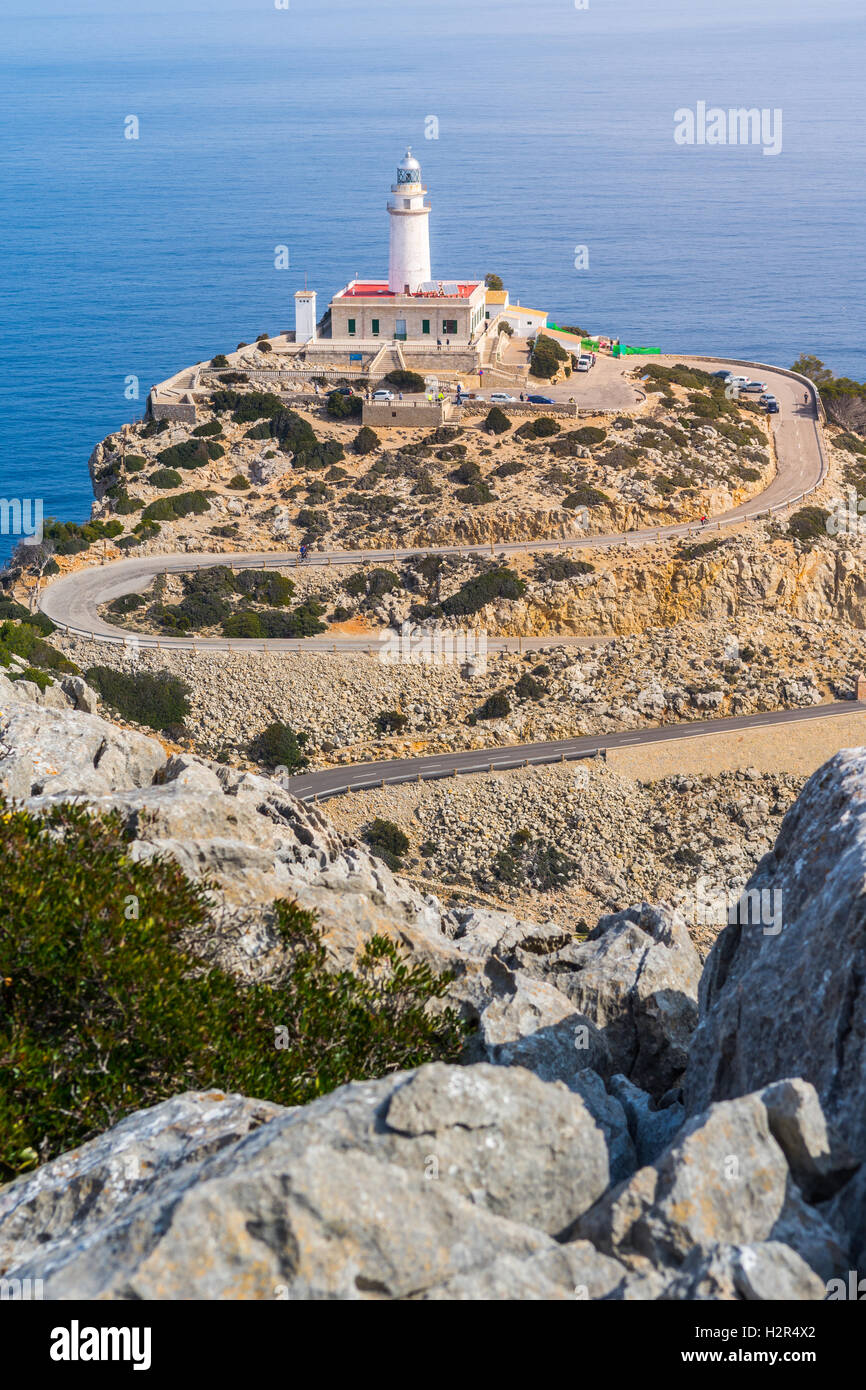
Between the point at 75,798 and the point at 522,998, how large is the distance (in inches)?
348

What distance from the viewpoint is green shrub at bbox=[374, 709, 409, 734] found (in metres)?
57.0

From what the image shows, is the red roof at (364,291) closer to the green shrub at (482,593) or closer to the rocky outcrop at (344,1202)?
the green shrub at (482,593)

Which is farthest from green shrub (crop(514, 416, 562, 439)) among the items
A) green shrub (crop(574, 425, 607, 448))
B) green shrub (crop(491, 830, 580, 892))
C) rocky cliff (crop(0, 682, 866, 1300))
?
rocky cliff (crop(0, 682, 866, 1300))

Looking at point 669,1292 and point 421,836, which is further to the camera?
point 421,836

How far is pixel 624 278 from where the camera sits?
163 metres

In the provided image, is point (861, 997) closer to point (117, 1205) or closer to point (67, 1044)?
point (117, 1205)

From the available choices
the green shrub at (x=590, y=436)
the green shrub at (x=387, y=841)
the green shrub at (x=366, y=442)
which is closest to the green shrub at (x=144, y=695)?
the green shrub at (x=387, y=841)

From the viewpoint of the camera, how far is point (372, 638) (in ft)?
201

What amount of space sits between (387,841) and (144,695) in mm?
14363

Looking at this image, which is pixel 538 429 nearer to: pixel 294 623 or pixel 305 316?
pixel 305 316

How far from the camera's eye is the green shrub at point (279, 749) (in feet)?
179

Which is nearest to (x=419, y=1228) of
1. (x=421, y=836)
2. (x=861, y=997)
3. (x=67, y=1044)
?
(x=861, y=997)

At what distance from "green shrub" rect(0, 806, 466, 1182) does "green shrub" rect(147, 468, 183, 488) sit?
55.3 metres

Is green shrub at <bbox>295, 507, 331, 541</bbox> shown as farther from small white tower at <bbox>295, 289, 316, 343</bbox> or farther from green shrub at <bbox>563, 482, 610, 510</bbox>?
small white tower at <bbox>295, 289, 316, 343</bbox>
